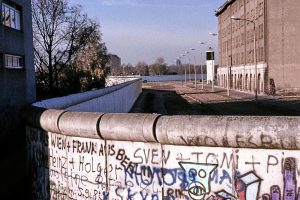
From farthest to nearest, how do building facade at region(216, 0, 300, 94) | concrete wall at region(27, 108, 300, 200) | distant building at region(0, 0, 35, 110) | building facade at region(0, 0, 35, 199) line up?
building facade at region(216, 0, 300, 94) → distant building at region(0, 0, 35, 110) → building facade at region(0, 0, 35, 199) → concrete wall at region(27, 108, 300, 200)

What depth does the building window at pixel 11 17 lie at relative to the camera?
2759 cm

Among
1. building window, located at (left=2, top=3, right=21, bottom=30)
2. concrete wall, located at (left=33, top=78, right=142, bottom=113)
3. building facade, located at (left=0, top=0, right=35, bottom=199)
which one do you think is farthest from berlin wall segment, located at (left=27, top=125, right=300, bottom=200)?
building window, located at (left=2, top=3, right=21, bottom=30)

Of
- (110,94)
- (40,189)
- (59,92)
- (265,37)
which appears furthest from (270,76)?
(40,189)

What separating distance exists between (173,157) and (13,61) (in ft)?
79.7

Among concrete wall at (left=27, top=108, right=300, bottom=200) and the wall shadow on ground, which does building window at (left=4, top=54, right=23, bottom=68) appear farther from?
concrete wall at (left=27, top=108, right=300, bottom=200)

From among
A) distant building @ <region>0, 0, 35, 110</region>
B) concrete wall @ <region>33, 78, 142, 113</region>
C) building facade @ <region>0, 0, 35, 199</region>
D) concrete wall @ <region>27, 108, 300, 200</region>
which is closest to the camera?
concrete wall @ <region>27, 108, 300, 200</region>

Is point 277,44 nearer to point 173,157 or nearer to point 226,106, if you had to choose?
point 226,106

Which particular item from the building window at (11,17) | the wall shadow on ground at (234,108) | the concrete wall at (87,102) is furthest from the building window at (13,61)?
the wall shadow on ground at (234,108)

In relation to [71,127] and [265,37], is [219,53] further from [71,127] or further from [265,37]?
[71,127]

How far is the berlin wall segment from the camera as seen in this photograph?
6320 millimetres

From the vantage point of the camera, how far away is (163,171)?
7.39m

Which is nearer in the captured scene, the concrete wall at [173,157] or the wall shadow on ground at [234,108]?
the concrete wall at [173,157]

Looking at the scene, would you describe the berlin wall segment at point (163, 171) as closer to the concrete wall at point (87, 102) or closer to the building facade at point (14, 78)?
the concrete wall at point (87, 102)

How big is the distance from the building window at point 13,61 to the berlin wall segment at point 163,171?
59.8 feet
